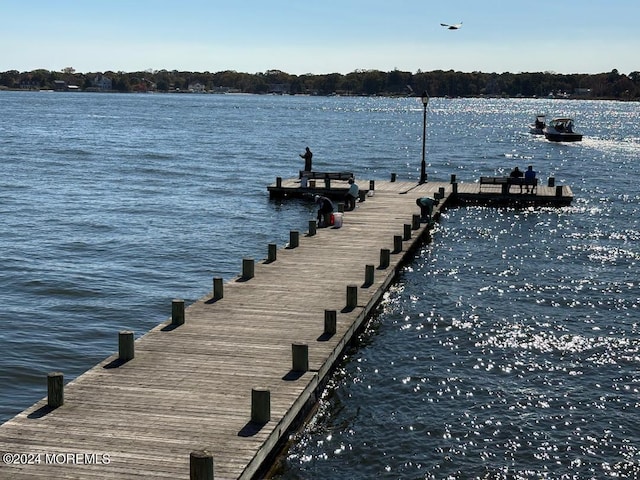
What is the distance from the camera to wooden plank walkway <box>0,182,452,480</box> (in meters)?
15.1

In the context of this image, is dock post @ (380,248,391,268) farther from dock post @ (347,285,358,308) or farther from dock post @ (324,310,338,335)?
dock post @ (324,310,338,335)

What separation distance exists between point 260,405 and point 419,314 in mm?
12467

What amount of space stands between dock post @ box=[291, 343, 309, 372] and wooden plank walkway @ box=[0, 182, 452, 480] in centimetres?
24

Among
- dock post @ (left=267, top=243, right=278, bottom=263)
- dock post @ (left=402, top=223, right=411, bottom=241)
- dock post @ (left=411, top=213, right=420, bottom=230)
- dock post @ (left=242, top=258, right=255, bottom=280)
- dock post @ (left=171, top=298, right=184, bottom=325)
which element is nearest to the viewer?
dock post @ (left=171, top=298, right=184, bottom=325)

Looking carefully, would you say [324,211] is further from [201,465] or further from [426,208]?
[201,465]

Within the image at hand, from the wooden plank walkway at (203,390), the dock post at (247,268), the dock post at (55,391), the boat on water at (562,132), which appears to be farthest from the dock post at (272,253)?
the boat on water at (562,132)

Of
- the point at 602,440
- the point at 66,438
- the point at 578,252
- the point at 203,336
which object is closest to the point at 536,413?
the point at 602,440

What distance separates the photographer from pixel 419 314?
28172 millimetres

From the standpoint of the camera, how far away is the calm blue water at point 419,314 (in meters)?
18.9

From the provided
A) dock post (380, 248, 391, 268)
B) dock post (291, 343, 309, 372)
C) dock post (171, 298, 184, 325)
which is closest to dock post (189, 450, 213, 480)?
dock post (291, 343, 309, 372)

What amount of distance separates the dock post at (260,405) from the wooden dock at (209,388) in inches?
0.7

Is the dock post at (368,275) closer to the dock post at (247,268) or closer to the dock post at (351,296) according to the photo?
the dock post at (351,296)

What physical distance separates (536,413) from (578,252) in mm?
19695

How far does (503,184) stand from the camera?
49.8 metres
